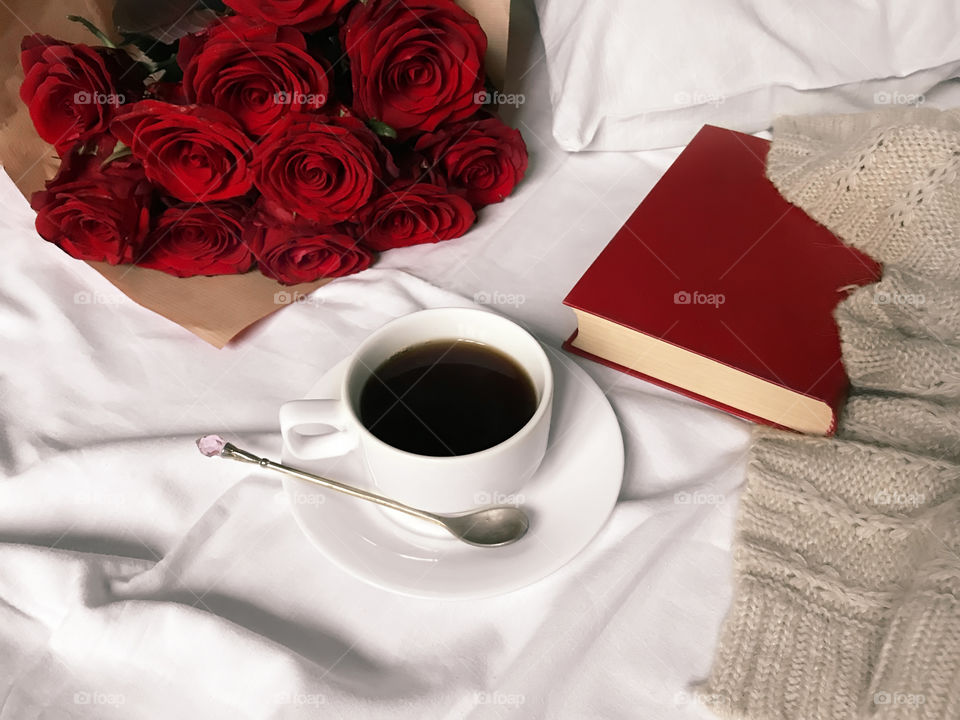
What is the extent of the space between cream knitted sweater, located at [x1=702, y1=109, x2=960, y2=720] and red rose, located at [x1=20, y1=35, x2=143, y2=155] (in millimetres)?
744

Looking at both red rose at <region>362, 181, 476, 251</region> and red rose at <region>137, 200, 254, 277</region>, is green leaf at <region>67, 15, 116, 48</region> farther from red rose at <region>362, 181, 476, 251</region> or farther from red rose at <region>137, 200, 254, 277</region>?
red rose at <region>362, 181, 476, 251</region>

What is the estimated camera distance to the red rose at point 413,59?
85 cm

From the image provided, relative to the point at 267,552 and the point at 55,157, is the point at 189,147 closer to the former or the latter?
the point at 55,157

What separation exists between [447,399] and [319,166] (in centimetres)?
31

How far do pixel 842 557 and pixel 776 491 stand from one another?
7cm

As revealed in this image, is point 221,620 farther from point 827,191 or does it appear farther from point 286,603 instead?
point 827,191

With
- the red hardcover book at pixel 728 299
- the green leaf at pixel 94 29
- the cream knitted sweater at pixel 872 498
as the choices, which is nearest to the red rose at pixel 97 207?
the green leaf at pixel 94 29

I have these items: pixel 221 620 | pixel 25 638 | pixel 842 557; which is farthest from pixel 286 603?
pixel 842 557

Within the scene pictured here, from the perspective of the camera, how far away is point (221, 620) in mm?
679

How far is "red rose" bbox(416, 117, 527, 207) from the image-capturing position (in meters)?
0.95

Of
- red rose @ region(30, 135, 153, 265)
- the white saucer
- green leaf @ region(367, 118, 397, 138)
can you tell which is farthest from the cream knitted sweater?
red rose @ region(30, 135, 153, 265)

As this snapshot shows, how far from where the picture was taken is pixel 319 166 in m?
0.85

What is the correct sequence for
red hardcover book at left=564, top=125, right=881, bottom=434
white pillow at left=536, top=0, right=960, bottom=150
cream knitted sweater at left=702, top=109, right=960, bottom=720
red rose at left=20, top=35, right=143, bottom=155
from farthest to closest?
white pillow at left=536, top=0, right=960, bottom=150 → red rose at left=20, top=35, right=143, bottom=155 → red hardcover book at left=564, top=125, right=881, bottom=434 → cream knitted sweater at left=702, top=109, right=960, bottom=720

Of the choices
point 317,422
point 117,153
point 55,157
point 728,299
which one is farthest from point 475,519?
point 55,157
